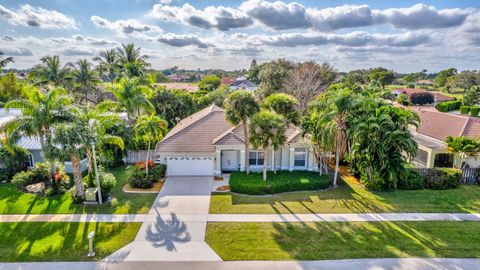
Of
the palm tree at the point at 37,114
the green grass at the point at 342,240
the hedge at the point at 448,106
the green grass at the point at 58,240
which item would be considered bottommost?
the green grass at the point at 58,240

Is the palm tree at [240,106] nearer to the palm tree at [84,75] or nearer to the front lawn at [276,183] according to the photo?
the front lawn at [276,183]

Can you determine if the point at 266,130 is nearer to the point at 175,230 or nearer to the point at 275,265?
the point at 175,230

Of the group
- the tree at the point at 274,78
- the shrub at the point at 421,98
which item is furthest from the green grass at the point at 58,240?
the shrub at the point at 421,98

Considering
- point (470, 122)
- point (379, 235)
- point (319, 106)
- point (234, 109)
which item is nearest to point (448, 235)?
point (379, 235)

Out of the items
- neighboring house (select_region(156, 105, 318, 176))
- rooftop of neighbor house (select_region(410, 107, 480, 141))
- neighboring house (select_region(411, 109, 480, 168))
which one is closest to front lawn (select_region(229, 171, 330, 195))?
neighboring house (select_region(156, 105, 318, 176))

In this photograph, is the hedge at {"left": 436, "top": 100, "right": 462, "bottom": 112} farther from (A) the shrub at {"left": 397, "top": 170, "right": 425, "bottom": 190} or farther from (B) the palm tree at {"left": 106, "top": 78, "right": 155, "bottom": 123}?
(B) the palm tree at {"left": 106, "top": 78, "right": 155, "bottom": 123}

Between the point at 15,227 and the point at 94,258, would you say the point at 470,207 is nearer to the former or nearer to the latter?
the point at 94,258
